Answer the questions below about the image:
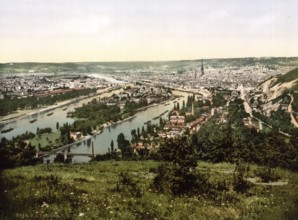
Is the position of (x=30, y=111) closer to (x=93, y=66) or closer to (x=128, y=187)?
(x=93, y=66)

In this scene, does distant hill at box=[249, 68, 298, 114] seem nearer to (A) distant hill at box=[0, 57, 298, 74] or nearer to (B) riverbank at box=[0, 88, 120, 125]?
(A) distant hill at box=[0, 57, 298, 74]

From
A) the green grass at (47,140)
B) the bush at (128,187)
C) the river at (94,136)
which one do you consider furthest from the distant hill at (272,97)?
the bush at (128,187)

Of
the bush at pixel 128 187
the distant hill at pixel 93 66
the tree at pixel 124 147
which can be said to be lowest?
the tree at pixel 124 147

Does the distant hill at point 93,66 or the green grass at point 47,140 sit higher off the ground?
the distant hill at point 93,66

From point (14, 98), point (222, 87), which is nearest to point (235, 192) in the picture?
point (14, 98)

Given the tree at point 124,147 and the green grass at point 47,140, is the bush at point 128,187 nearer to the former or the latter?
the green grass at point 47,140

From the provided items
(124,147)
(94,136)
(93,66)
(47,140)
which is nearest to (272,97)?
(124,147)

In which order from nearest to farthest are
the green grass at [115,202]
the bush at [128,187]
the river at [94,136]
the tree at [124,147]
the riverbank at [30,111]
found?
the green grass at [115,202]
the bush at [128,187]
the riverbank at [30,111]
the river at [94,136]
the tree at [124,147]

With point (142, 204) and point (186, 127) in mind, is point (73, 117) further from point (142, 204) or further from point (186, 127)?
point (142, 204)
